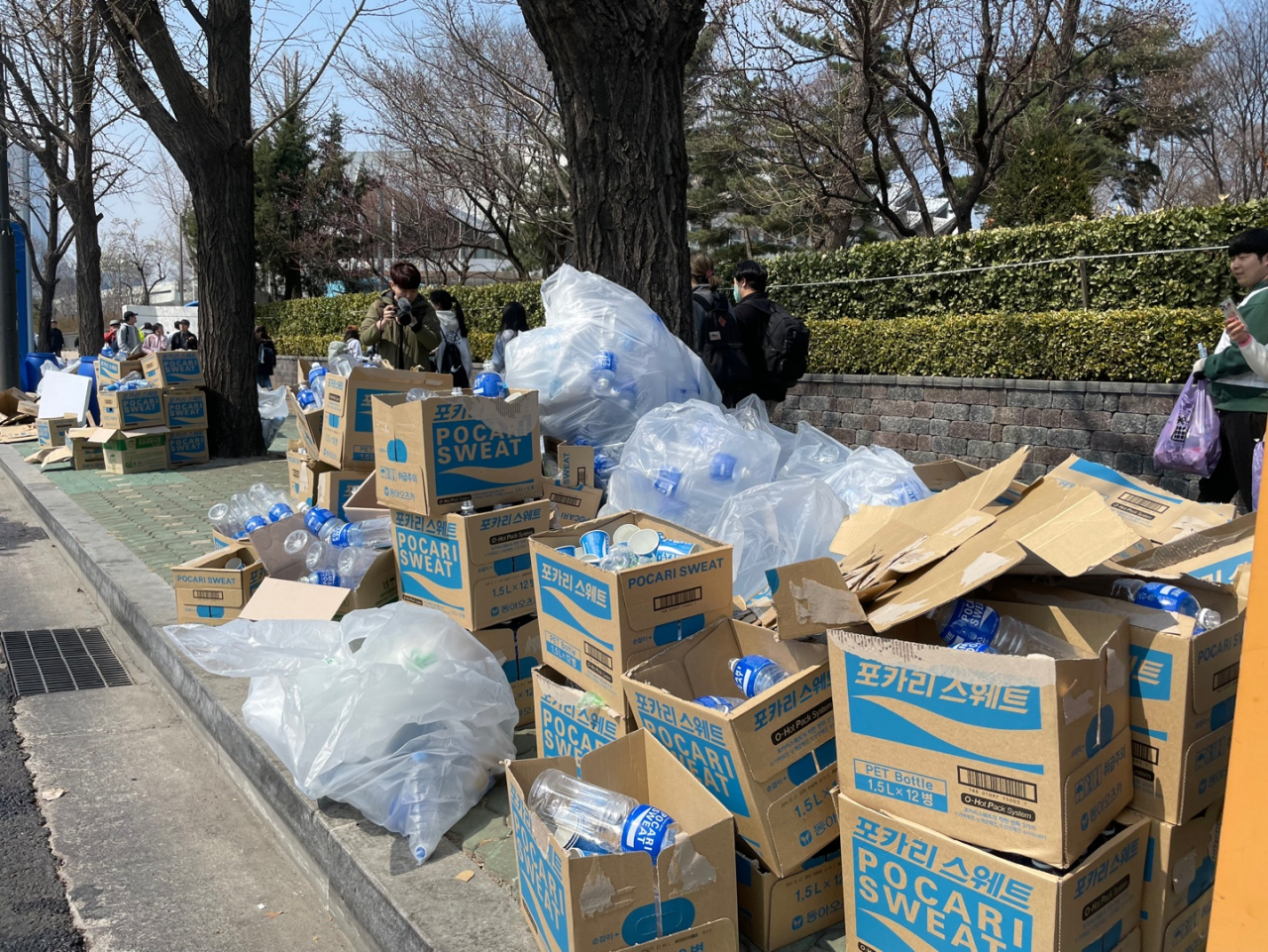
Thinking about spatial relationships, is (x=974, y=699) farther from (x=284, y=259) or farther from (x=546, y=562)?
(x=284, y=259)

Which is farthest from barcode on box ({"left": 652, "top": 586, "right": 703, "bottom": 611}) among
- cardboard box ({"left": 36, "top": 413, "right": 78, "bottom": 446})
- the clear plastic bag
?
cardboard box ({"left": 36, "top": 413, "right": 78, "bottom": 446})

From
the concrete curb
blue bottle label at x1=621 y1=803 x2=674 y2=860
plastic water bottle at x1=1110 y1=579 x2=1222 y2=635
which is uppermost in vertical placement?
plastic water bottle at x1=1110 y1=579 x2=1222 y2=635

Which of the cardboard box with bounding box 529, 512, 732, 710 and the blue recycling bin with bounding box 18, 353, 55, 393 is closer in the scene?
the cardboard box with bounding box 529, 512, 732, 710

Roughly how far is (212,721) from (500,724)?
1.37 metres

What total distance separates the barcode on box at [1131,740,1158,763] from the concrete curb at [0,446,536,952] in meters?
1.42

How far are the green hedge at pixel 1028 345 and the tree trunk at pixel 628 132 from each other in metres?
3.41

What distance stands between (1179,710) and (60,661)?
5009 mm

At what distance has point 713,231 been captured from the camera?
92.5 ft

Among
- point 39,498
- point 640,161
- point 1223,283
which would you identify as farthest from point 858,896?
point 39,498

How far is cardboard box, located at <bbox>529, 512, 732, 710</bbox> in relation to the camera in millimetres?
2629

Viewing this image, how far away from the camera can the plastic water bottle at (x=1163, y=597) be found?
7.38 feet

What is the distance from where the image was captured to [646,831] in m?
2.19

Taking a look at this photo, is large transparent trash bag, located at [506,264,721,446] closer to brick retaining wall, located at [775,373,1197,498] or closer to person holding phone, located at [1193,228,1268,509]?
person holding phone, located at [1193,228,1268,509]

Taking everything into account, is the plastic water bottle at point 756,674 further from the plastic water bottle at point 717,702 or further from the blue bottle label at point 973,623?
the blue bottle label at point 973,623
